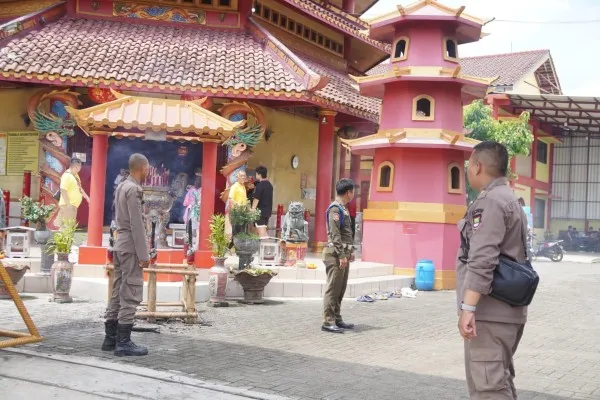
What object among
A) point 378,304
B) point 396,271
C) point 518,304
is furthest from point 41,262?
point 518,304

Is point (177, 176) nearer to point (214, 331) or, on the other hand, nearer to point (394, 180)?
point (394, 180)

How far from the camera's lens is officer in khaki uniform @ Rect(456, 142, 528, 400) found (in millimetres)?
3828

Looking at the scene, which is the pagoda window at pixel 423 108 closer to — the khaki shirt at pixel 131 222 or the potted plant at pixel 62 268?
the potted plant at pixel 62 268

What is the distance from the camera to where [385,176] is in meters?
15.4

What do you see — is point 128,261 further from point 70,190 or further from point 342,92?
point 342,92

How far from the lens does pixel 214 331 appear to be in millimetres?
8078

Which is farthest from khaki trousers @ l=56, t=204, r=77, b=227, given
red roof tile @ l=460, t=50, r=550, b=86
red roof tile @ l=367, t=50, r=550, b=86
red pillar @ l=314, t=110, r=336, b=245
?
red roof tile @ l=460, t=50, r=550, b=86

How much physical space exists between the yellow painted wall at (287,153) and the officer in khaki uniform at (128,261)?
33.0 feet

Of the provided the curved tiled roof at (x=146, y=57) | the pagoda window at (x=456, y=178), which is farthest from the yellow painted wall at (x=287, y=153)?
the pagoda window at (x=456, y=178)

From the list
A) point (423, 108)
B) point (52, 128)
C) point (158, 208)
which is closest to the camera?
point (158, 208)

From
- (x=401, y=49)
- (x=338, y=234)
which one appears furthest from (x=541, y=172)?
(x=338, y=234)

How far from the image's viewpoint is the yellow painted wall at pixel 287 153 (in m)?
17.2

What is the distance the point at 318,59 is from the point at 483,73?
16556mm

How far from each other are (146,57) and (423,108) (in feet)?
21.0
